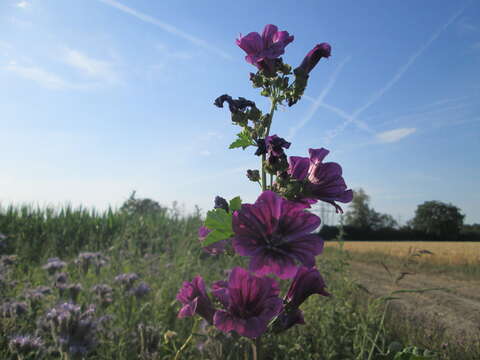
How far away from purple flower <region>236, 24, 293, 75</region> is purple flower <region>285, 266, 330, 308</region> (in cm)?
102

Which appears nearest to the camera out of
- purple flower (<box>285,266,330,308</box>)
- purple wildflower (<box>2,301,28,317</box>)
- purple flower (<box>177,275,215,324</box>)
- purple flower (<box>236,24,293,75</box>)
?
purple flower (<box>285,266,330,308</box>)

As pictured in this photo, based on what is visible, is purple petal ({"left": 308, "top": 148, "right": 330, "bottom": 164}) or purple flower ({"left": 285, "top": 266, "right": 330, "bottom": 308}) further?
purple petal ({"left": 308, "top": 148, "right": 330, "bottom": 164})

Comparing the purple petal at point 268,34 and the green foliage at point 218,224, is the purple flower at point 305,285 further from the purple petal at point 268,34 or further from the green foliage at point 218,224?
the purple petal at point 268,34

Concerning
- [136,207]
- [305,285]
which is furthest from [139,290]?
[136,207]

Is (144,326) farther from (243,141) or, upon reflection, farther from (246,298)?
(243,141)

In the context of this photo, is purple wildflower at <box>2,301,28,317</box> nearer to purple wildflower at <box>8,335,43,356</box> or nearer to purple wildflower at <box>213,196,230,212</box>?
purple wildflower at <box>8,335,43,356</box>

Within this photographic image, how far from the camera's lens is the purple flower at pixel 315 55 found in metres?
1.89

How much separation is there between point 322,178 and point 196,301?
0.85 metres

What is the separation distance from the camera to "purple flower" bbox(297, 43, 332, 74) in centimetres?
189

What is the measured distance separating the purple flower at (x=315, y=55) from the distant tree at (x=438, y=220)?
27805mm

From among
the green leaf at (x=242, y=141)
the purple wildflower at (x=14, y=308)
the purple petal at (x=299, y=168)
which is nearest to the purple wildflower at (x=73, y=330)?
the purple wildflower at (x=14, y=308)

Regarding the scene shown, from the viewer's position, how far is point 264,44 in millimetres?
1877

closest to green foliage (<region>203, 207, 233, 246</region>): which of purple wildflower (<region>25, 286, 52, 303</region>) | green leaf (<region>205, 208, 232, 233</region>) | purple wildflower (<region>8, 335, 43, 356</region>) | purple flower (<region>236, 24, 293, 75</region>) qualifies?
green leaf (<region>205, 208, 232, 233</region>)

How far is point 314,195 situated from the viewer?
1.75 meters
